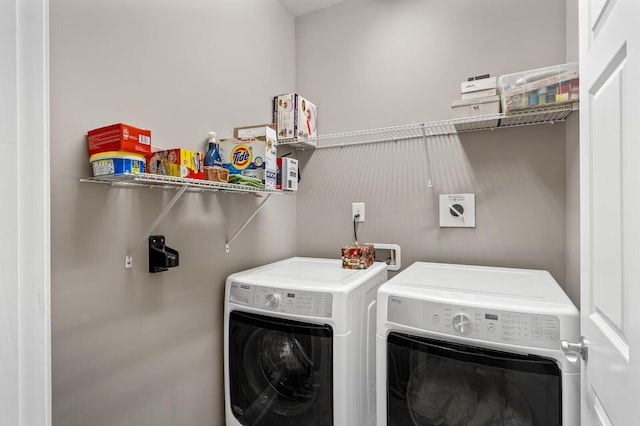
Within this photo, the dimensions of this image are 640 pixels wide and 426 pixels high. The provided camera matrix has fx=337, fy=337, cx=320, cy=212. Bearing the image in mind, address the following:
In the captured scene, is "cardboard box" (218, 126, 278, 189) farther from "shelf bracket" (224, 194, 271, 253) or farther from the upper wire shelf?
the upper wire shelf

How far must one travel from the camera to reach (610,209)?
752 millimetres

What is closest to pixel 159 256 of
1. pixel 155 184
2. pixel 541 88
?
pixel 155 184

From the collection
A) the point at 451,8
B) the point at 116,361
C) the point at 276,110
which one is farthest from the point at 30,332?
the point at 451,8

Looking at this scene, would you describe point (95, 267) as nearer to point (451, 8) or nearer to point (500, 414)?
point (500, 414)

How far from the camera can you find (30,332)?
692 millimetres

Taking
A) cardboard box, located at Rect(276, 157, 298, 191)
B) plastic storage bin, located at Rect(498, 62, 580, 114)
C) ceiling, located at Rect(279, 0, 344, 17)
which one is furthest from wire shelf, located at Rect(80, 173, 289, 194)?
ceiling, located at Rect(279, 0, 344, 17)

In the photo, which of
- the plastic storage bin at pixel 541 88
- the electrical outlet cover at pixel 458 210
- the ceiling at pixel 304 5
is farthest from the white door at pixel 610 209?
the ceiling at pixel 304 5

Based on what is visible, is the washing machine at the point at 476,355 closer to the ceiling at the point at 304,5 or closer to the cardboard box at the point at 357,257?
the cardboard box at the point at 357,257

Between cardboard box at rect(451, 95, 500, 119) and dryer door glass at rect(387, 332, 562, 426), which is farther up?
cardboard box at rect(451, 95, 500, 119)

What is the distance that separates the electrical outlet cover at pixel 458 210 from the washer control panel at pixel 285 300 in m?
0.93

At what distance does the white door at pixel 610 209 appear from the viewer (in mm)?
616

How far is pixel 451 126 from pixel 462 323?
116 cm

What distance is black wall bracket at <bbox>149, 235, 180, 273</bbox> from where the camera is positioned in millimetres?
1329

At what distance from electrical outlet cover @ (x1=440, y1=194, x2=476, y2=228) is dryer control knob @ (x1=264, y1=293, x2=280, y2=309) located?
105 cm
